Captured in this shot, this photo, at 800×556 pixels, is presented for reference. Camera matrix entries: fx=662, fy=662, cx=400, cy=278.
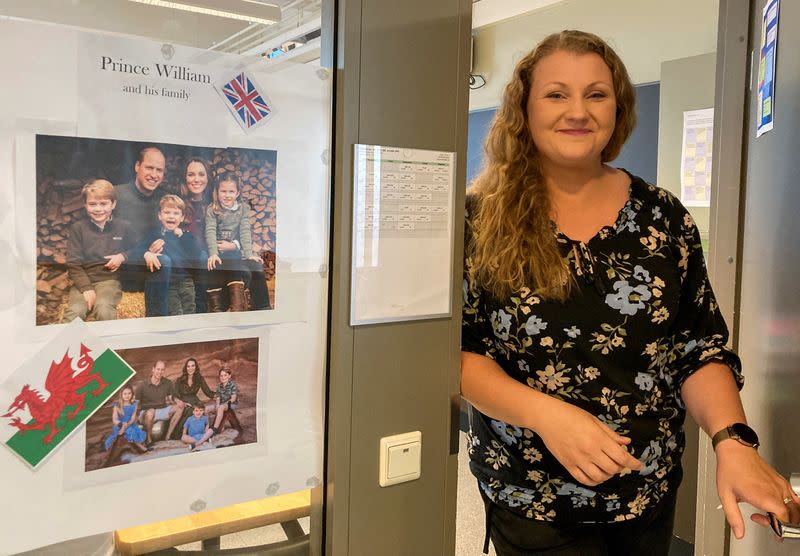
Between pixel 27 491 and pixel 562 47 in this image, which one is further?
pixel 562 47

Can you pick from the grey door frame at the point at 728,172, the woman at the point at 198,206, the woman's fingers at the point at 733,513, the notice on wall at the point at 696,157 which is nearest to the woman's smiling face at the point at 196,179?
the woman at the point at 198,206

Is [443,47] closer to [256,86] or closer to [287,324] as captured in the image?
[256,86]

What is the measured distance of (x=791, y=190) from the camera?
126 cm

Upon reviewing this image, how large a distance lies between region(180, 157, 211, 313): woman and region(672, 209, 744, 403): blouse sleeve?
2.73 ft

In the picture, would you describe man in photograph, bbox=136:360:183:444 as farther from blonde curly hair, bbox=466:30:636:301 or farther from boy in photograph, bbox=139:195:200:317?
blonde curly hair, bbox=466:30:636:301

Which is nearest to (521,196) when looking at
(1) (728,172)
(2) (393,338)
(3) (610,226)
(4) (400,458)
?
(3) (610,226)

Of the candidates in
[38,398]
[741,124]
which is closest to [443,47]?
[38,398]

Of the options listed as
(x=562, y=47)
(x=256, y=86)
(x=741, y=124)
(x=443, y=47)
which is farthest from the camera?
(x=741, y=124)

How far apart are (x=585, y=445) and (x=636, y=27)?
10.2ft

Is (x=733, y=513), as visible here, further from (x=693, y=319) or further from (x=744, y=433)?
(x=693, y=319)

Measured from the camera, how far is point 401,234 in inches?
35.9

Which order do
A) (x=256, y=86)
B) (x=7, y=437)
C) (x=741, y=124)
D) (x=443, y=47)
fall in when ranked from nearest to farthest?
(x=7, y=437) < (x=256, y=86) < (x=443, y=47) < (x=741, y=124)

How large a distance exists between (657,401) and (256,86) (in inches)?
34.0

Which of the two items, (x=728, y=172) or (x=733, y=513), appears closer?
(x=733, y=513)
